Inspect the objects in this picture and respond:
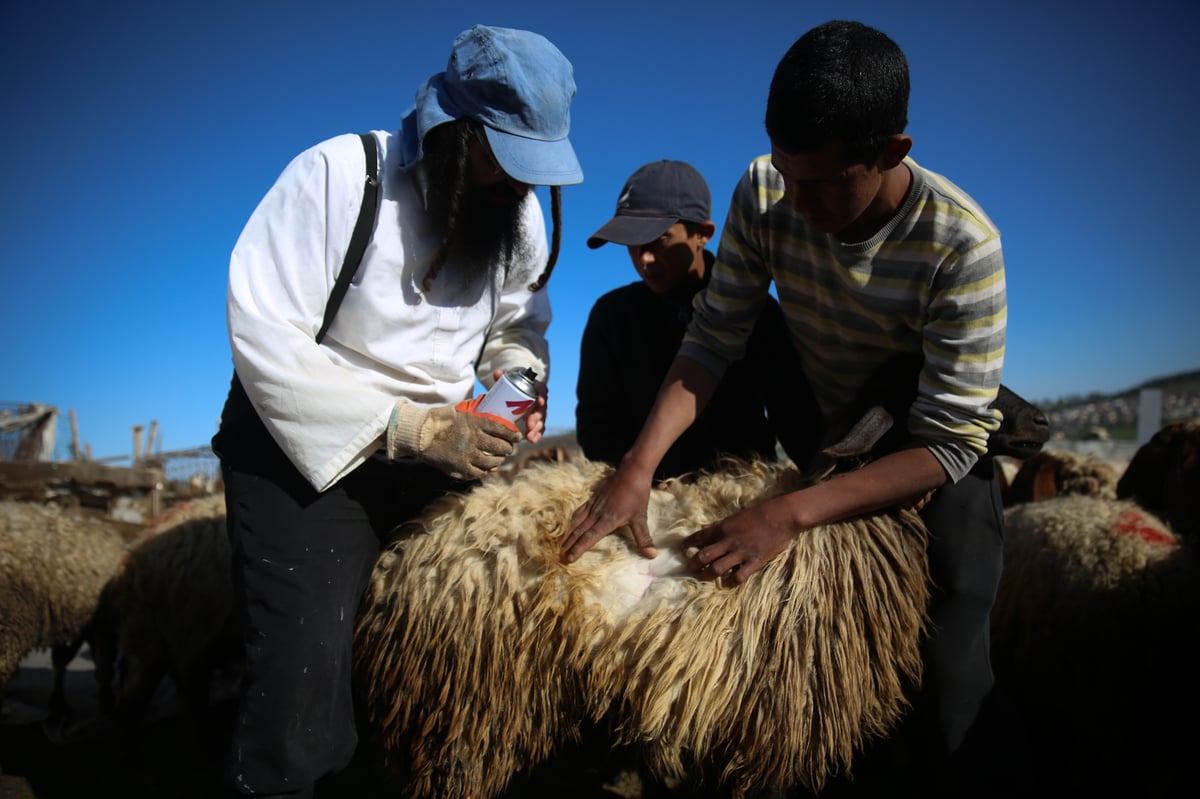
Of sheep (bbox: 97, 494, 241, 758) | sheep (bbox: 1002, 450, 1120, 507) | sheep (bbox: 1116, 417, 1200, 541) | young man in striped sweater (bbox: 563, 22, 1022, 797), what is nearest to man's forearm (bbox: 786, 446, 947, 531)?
young man in striped sweater (bbox: 563, 22, 1022, 797)

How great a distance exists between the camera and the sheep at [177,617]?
4.26 m

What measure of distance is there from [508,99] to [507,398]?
816 millimetres

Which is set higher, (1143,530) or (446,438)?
(446,438)

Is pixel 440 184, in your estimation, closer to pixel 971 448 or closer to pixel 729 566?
pixel 729 566

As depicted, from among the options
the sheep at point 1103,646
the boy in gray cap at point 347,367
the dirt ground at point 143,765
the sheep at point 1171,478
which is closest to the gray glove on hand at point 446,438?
the boy in gray cap at point 347,367

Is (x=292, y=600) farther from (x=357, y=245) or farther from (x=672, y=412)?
(x=672, y=412)

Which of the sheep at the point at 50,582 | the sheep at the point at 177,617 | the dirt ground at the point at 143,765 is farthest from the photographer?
the sheep at the point at 50,582

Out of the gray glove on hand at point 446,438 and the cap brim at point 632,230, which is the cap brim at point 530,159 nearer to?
the gray glove on hand at point 446,438

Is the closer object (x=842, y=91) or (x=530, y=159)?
(x=842, y=91)

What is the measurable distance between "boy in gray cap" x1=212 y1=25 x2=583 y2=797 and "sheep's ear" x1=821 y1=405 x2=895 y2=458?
35.4 inches

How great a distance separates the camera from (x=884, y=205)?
1.67m

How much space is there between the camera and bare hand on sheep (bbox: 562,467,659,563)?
1.83m

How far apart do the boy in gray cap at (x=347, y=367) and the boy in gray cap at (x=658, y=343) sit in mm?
1088

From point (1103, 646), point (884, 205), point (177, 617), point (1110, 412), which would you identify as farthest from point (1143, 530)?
point (1110, 412)
